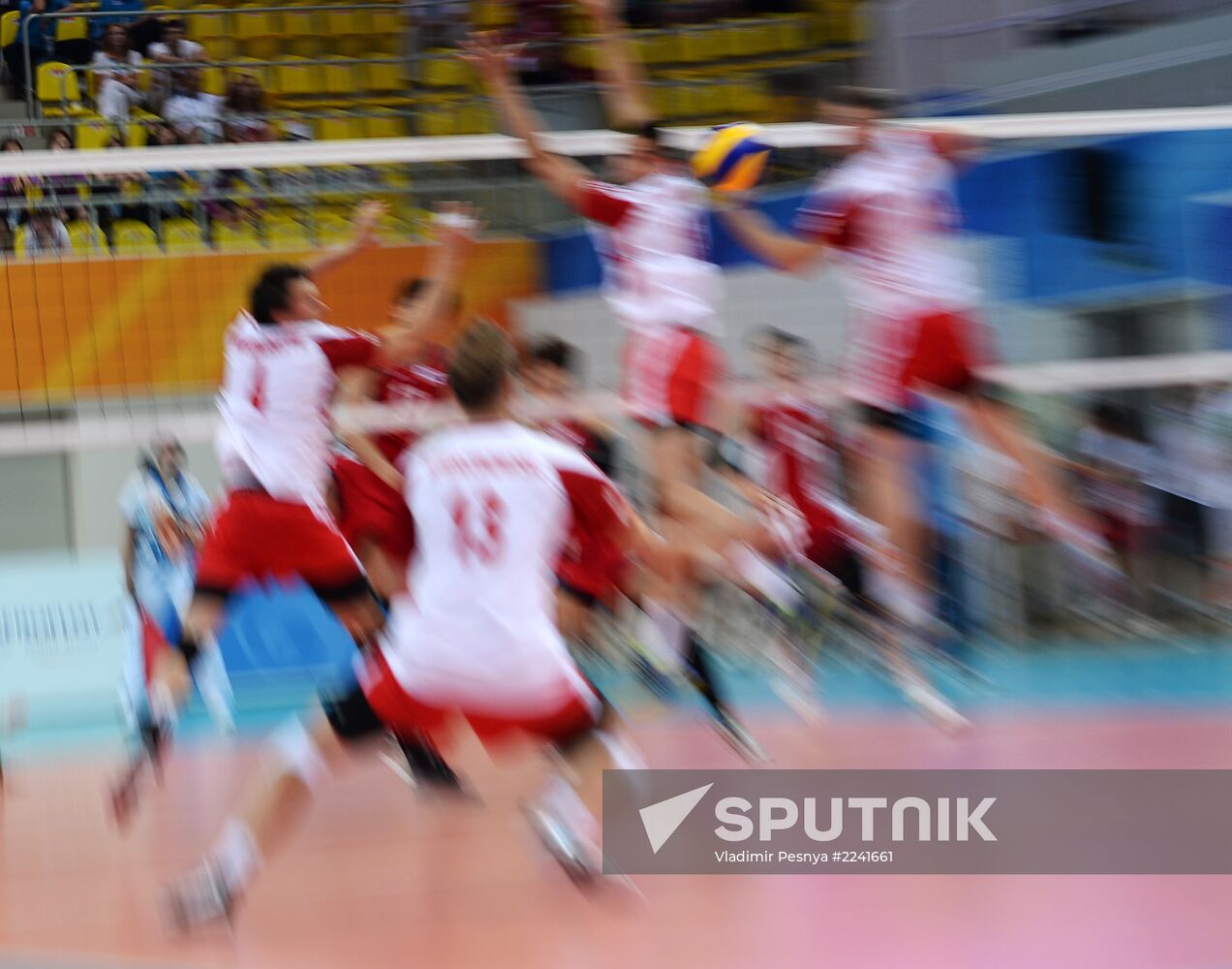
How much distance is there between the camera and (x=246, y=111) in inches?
479

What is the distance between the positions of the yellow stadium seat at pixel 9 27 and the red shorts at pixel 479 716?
11.1m

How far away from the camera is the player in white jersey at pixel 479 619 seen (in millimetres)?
3506

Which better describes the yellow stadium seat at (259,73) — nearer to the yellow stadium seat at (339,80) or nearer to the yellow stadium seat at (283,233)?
the yellow stadium seat at (339,80)

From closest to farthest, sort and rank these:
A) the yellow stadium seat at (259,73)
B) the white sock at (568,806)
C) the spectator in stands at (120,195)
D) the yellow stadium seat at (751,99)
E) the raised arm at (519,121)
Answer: the white sock at (568,806), the raised arm at (519,121), the spectator in stands at (120,195), the yellow stadium seat at (751,99), the yellow stadium seat at (259,73)

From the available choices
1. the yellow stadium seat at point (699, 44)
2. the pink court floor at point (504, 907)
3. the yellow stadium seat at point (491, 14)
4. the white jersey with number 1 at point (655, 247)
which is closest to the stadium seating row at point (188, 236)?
the yellow stadium seat at point (491, 14)

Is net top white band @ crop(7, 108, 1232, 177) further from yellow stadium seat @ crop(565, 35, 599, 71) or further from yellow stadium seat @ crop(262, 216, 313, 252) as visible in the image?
yellow stadium seat @ crop(565, 35, 599, 71)

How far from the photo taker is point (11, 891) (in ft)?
14.2

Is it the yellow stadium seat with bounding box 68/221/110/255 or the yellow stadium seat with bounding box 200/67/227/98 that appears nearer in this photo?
the yellow stadium seat with bounding box 68/221/110/255

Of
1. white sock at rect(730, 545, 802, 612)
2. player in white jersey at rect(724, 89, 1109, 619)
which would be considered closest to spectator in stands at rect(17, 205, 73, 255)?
white sock at rect(730, 545, 802, 612)

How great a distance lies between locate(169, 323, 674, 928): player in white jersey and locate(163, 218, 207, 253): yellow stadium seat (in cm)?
802

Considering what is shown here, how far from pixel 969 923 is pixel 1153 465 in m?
5.12

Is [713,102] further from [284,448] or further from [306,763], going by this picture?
[306,763]

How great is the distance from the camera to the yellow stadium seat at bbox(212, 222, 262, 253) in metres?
11.0

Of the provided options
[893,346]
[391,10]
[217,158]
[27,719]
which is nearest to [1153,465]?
[893,346]
